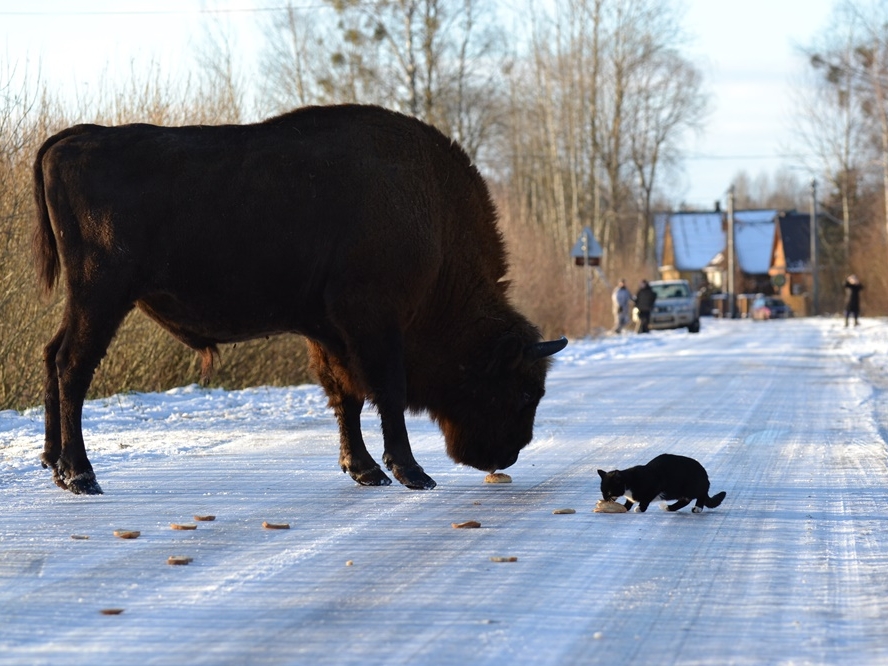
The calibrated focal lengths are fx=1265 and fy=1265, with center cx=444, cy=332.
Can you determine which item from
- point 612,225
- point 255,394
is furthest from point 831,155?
point 255,394

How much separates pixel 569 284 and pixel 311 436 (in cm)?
2657

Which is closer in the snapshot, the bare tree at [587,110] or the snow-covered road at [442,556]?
the snow-covered road at [442,556]

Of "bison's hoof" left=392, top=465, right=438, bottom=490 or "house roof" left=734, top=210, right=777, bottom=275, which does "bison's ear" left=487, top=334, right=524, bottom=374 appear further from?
"house roof" left=734, top=210, right=777, bottom=275

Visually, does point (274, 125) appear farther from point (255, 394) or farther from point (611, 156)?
point (611, 156)

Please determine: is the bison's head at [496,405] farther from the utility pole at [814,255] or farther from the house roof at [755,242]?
the house roof at [755,242]

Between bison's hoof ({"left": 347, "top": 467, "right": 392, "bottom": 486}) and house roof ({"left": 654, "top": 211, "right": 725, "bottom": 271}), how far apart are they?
95406mm

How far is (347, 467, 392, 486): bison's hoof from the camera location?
749 centimetres

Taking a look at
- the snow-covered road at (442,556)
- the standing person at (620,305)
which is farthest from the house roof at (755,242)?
the snow-covered road at (442,556)

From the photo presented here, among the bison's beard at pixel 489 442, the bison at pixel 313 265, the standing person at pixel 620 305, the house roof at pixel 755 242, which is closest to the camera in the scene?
the bison at pixel 313 265

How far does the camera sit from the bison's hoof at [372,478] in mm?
7492

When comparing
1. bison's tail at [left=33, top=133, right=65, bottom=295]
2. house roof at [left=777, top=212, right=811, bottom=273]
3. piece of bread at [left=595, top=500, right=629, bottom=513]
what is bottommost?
piece of bread at [left=595, top=500, right=629, bottom=513]

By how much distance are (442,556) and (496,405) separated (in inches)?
90.3

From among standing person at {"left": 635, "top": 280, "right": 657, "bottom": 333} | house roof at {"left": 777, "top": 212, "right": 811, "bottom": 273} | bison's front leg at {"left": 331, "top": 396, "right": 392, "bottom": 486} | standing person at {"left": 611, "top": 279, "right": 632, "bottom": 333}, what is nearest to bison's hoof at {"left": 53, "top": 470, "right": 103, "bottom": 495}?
bison's front leg at {"left": 331, "top": 396, "right": 392, "bottom": 486}

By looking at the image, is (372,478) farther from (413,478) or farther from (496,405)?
(496,405)
